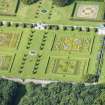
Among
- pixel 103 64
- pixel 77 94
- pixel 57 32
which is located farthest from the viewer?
pixel 57 32

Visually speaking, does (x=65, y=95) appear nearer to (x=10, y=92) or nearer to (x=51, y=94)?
(x=51, y=94)

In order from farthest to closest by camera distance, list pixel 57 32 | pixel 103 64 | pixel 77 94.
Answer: pixel 57 32 < pixel 103 64 < pixel 77 94

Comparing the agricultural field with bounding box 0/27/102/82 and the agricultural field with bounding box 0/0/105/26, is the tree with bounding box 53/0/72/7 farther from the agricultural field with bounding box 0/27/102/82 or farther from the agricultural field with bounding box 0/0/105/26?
the agricultural field with bounding box 0/27/102/82

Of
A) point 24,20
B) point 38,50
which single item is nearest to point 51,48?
point 38,50

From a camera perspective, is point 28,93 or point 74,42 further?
point 74,42

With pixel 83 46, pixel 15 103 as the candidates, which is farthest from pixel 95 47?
pixel 15 103

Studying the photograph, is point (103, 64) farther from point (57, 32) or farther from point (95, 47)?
point (57, 32)

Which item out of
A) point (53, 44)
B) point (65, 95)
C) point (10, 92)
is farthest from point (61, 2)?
point (65, 95)

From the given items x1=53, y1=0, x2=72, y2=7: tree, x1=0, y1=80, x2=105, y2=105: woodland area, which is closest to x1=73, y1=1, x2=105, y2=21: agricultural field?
x1=53, y1=0, x2=72, y2=7: tree
